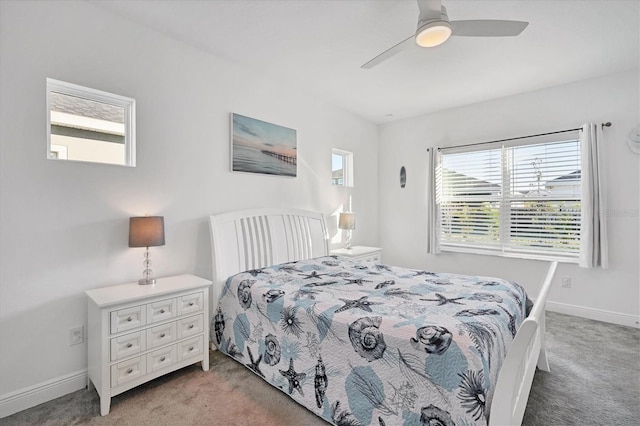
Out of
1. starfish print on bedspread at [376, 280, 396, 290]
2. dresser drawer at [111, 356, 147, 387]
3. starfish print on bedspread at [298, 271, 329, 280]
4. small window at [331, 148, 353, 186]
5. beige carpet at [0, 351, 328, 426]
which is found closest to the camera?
beige carpet at [0, 351, 328, 426]

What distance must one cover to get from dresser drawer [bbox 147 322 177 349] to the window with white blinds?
388 cm

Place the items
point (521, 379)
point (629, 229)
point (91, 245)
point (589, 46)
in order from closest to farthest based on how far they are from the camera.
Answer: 1. point (521, 379)
2. point (91, 245)
3. point (589, 46)
4. point (629, 229)

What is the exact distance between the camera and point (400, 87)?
3.74 metres

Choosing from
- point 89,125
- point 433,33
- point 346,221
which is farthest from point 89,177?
point 346,221

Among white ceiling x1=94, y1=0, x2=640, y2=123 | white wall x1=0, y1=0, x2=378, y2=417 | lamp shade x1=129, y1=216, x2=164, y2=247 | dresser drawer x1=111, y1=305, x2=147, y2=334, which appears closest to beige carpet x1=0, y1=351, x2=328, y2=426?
white wall x1=0, y1=0, x2=378, y2=417

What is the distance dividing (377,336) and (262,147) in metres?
2.49

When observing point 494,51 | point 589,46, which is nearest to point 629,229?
point 589,46

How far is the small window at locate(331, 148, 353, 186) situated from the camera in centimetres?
455

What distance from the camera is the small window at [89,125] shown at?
2191mm

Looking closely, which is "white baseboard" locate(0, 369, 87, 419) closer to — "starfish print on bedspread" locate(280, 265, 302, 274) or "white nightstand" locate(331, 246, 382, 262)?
"starfish print on bedspread" locate(280, 265, 302, 274)

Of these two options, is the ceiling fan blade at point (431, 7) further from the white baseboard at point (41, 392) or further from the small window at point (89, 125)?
the white baseboard at point (41, 392)

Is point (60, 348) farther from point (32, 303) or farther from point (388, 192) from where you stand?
point (388, 192)

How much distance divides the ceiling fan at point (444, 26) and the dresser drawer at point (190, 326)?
2543 mm

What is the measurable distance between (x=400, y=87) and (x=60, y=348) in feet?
13.4
